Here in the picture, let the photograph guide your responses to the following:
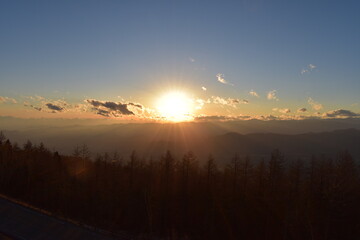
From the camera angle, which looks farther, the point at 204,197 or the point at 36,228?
the point at 204,197

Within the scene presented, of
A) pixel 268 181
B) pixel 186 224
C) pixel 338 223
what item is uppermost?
pixel 268 181

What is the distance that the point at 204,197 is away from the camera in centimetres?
5244

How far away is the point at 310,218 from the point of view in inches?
1471

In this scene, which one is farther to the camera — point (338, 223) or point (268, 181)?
point (268, 181)

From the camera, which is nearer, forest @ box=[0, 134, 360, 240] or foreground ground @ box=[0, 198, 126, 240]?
foreground ground @ box=[0, 198, 126, 240]

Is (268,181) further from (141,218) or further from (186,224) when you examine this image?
(141,218)

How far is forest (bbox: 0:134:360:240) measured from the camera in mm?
39062

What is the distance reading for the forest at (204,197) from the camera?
128 ft

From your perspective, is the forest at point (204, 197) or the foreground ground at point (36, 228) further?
the forest at point (204, 197)

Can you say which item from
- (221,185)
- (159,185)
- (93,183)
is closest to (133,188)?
(159,185)

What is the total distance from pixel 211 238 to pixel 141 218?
14141 millimetres

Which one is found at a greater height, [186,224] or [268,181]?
[268,181]

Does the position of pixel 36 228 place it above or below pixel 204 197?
above

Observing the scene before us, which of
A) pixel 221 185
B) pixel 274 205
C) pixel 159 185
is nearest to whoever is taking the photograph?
pixel 274 205
